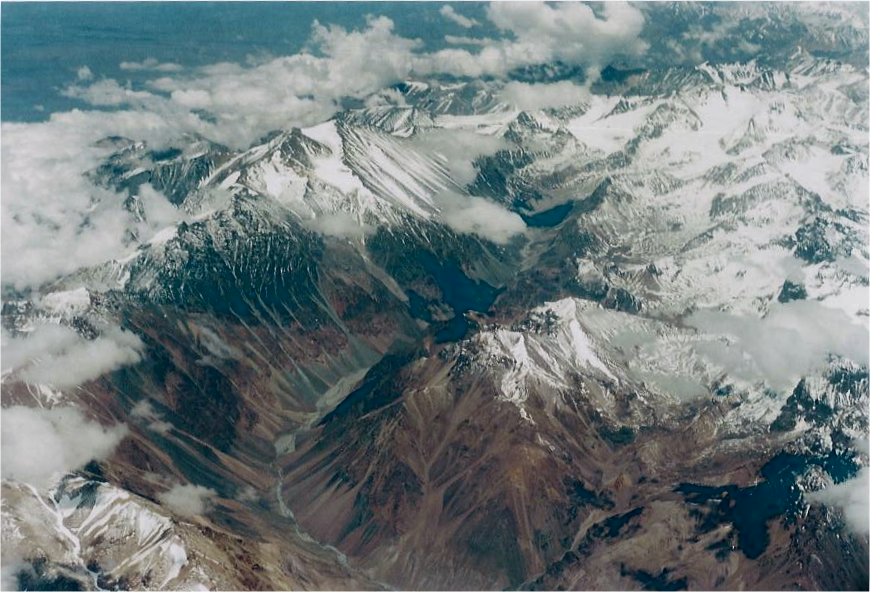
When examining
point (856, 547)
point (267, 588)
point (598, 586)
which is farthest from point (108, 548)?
point (856, 547)

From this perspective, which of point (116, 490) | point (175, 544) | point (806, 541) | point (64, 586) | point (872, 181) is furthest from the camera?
point (806, 541)

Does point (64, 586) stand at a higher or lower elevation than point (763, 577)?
higher

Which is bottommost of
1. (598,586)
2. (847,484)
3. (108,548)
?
(598,586)

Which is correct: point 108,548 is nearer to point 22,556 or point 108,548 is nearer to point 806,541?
point 22,556

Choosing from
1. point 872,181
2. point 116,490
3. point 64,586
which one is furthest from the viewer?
point 116,490

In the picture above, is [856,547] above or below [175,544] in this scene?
below

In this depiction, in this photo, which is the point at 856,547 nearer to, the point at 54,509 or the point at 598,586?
the point at 598,586

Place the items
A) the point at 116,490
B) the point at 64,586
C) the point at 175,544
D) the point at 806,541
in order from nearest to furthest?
1. the point at 64,586
2. the point at 175,544
3. the point at 116,490
4. the point at 806,541

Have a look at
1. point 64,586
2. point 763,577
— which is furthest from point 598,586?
point 64,586

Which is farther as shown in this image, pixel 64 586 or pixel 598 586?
pixel 598 586
